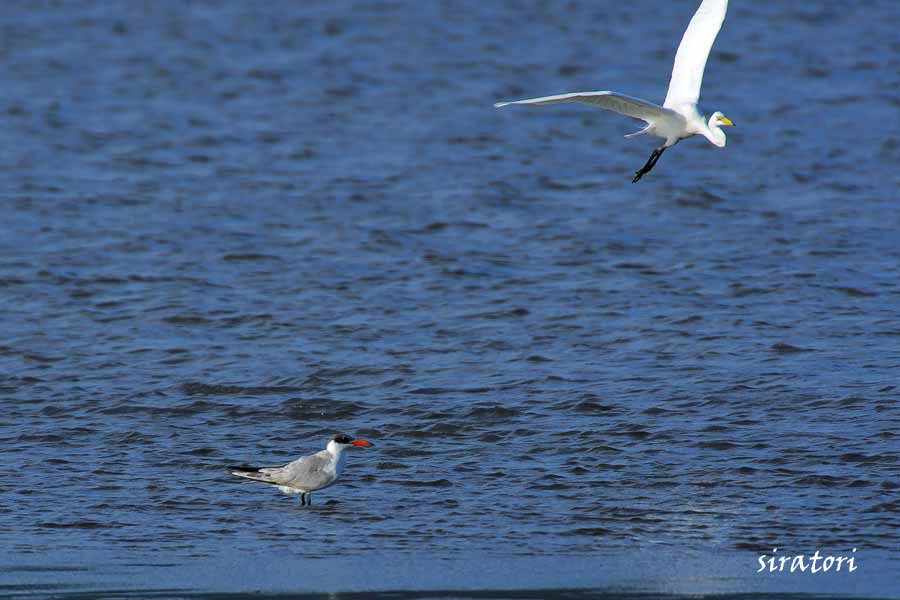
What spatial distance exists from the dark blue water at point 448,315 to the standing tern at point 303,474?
0.56 feet

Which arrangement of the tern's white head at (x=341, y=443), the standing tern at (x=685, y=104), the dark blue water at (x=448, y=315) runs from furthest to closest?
the tern's white head at (x=341, y=443)
the standing tern at (x=685, y=104)
the dark blue water at (x=448, y=315)

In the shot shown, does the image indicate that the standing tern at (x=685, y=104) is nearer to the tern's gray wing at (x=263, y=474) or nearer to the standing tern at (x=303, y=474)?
the standing tern at (x=303, y=474)

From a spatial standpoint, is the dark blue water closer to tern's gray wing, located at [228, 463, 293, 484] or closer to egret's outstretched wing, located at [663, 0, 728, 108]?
tern's gray wing, located at [228, 463, 293, 484]

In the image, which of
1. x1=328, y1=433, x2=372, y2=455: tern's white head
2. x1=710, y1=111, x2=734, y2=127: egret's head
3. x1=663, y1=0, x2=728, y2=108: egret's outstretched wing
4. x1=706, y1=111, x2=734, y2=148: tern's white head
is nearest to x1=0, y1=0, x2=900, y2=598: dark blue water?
x1=328, y1=433, x2=372, y2=455: tern's white head

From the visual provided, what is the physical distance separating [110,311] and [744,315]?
21.8 ft

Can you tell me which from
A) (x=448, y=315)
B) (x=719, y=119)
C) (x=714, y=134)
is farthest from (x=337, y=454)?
(x=448, y=315)

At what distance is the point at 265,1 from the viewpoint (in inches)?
1433

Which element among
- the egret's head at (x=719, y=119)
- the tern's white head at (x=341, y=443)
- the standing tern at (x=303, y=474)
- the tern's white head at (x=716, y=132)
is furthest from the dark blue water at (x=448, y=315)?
the egret's head at (x=719, y=119)

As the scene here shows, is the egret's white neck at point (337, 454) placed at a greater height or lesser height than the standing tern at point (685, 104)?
lesser

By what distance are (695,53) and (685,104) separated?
562 millimetres

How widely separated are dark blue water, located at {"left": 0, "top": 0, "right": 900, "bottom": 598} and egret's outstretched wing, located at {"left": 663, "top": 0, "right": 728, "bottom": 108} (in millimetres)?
2658

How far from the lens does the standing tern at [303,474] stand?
10633 mm

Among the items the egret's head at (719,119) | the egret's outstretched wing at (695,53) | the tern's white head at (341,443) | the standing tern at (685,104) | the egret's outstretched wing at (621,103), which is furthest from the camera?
the egret's outstretched wing at (695,53)

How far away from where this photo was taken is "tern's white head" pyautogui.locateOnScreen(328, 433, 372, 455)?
36.0 ft
